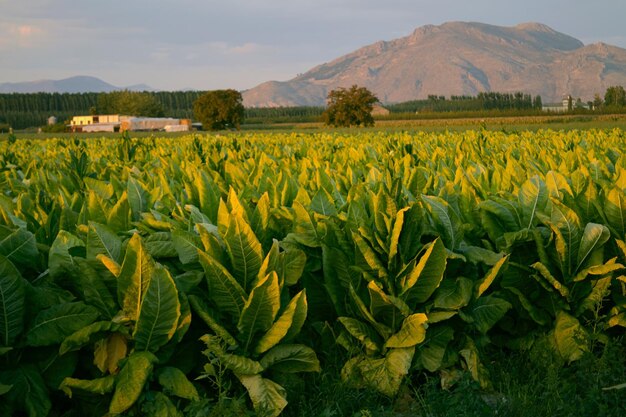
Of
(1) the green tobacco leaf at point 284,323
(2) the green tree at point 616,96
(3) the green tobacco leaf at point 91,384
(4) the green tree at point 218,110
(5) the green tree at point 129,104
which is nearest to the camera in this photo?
(3) the green tobacco leaf at point 91,384

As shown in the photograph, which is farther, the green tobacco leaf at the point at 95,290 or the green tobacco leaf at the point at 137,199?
the green tobacco leaf at the point at 137,199

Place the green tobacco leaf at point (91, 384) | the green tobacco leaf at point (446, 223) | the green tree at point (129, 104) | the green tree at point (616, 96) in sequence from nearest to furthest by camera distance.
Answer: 1. the green tobacco leaf at point (91, 384)
2. the green tobacco leaf at point (446, 223)
3. the green tree at point (616, 96)
4. the green tree at point (129, 104)

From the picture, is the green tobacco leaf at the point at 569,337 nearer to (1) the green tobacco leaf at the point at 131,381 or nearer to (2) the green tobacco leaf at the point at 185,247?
(2) the green tobacco leaf at the point at 185,247

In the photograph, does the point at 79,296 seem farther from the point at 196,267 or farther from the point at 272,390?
the point at 272,390

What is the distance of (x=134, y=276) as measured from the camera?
9.20 feet

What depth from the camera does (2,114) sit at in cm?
18388

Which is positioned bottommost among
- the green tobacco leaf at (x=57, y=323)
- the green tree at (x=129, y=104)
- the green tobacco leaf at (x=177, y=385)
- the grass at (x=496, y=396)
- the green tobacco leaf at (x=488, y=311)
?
the grass at (x=496, y=396)

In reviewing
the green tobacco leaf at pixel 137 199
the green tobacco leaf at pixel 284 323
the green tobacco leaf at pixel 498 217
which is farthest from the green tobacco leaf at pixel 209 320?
the green tobacco leaf at pixel 498 217

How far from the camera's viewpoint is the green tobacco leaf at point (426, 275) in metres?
3.20

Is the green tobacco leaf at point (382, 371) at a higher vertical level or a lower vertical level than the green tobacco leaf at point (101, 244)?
lower

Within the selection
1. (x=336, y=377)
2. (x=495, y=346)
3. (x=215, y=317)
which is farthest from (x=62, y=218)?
(x=495, y=346)

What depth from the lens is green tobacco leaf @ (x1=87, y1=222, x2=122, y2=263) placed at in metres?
2.93

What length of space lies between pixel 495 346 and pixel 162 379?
2.06 metres

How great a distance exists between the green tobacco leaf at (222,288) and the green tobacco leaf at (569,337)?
186 centimetres
